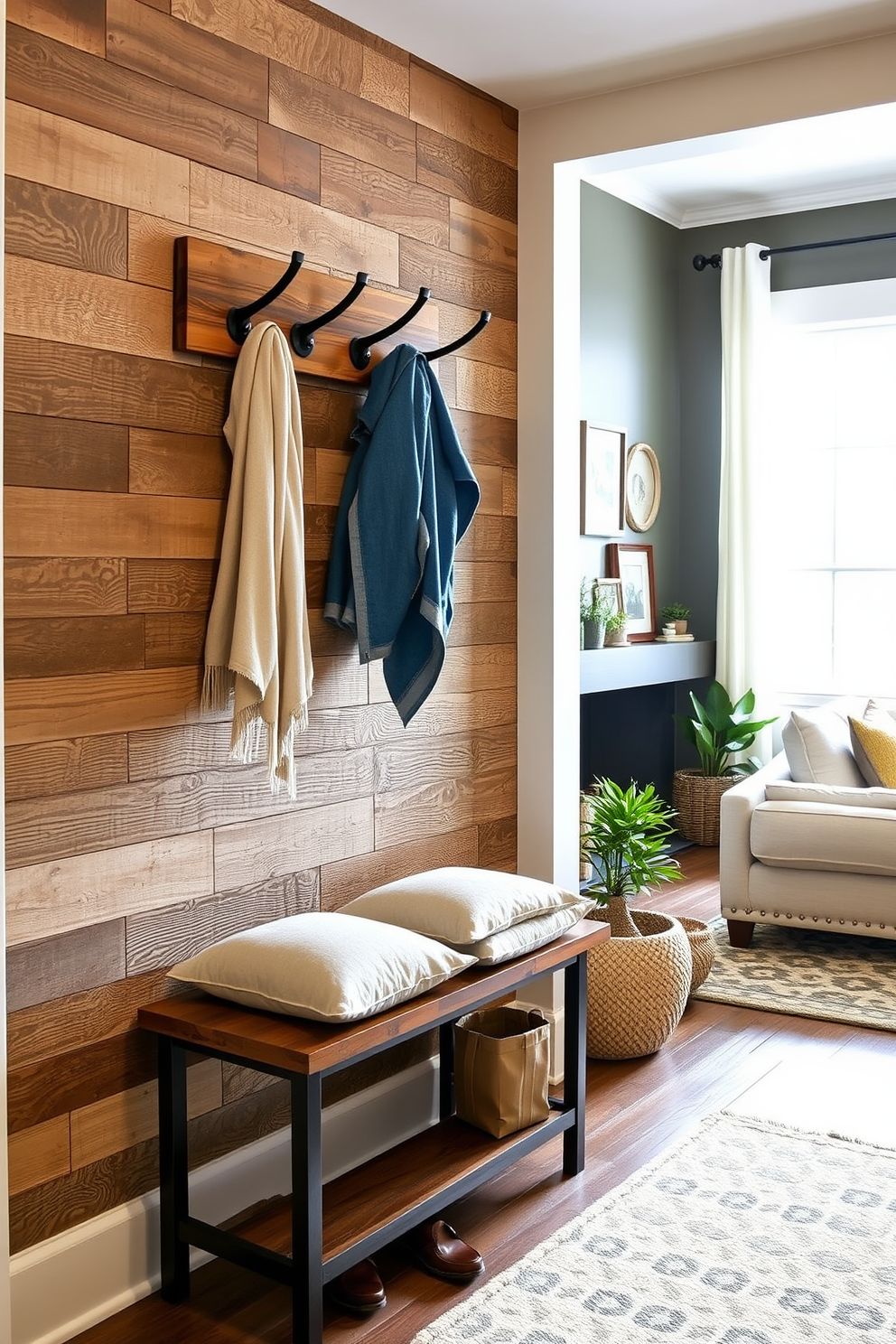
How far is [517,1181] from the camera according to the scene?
2689mm

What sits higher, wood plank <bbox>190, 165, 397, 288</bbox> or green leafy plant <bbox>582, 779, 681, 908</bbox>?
wood plank <bbox>190, 165, 397, 288</bbox>

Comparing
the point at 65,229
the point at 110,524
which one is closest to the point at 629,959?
the point at 110,524

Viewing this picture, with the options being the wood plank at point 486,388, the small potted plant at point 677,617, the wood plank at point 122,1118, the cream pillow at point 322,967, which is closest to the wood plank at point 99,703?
the cream pillow at point 322,967

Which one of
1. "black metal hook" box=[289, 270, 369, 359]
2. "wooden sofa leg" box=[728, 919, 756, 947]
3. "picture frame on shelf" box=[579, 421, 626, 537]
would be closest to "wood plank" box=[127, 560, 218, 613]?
"black metal hook" box=[289, 270, 369, 359]

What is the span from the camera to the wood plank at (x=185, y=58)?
2164mm

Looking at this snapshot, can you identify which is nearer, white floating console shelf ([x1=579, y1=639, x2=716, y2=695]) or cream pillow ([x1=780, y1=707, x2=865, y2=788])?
cream pillow ([x1=780, y1=707, x2=865, y2=788])

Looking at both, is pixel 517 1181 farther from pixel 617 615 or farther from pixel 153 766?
pixel 617 615

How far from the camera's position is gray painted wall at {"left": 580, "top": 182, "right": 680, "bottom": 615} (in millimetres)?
5391

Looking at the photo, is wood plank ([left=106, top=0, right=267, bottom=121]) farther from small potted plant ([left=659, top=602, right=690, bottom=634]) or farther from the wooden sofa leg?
small potted plant ([left=659, top=602, right=690, bottom=634])

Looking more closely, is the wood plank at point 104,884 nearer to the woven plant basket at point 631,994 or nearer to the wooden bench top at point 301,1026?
the wooden bench top at point 301,1026

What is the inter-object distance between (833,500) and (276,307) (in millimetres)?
4112

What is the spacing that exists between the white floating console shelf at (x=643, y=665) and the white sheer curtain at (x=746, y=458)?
0.17m

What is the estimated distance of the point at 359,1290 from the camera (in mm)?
2197

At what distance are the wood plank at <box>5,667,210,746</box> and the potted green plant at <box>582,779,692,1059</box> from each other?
4.70 ft
